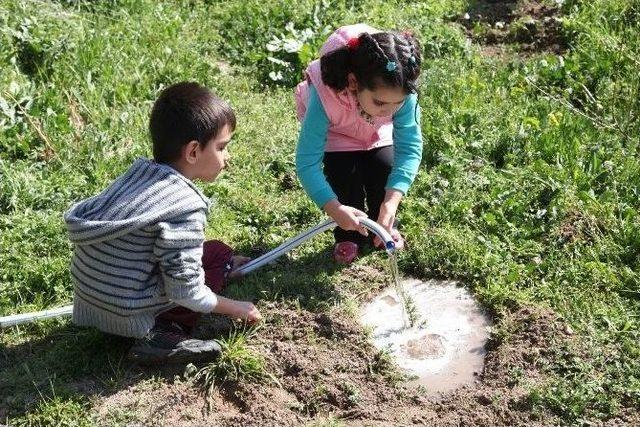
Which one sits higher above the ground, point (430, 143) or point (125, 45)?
point (125, 45)

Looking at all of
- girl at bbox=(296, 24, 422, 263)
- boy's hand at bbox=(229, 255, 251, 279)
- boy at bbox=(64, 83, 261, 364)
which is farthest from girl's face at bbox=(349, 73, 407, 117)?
boy's hand at bbox=(229, 255, 251, 279)

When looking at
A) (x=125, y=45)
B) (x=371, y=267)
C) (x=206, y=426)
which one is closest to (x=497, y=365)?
(x=371, y=267)

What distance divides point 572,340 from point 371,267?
1.00 m

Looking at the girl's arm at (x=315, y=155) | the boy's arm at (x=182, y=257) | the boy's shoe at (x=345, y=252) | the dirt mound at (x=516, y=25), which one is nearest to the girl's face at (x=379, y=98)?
the girl's arm at (x=315, y=155)

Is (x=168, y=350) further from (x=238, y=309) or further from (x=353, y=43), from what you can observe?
(x=353, y=43)

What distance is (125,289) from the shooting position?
133 inches

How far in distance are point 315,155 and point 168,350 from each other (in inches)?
41.9

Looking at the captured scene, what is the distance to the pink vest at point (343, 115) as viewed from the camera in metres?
3.73

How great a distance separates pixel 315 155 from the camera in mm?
3881

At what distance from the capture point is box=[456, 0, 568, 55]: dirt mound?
5941 mm

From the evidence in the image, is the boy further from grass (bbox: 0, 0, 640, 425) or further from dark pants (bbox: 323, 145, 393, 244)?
dark pants (bbox: 323, 145, 393, 244)

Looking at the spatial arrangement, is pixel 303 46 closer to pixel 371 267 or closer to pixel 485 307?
pixel 371 267

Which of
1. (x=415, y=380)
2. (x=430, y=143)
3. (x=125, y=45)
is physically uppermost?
(x=125, y=45)

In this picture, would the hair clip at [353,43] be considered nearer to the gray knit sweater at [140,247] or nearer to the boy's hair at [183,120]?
the boy's hair at [183,120]
